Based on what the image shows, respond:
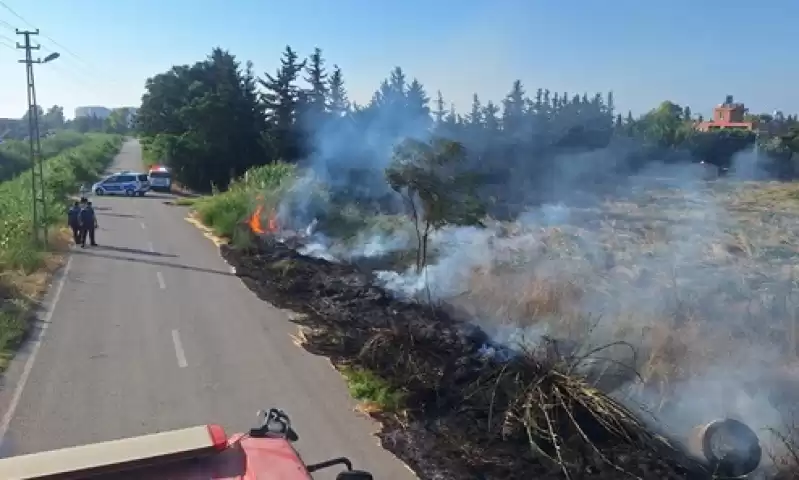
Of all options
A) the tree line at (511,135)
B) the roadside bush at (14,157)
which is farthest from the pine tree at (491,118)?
the roadside bush at (14,157)

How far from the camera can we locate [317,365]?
10.2 m

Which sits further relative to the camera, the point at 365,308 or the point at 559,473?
the point at 365,308

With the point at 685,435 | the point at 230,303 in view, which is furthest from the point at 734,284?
the point at 230,303

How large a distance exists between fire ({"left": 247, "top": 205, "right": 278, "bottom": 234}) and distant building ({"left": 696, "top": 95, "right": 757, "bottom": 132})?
Result: 45.8 ft

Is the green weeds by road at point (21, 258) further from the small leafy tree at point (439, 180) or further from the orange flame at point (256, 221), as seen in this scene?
the small leafy tree at point (439, 180)

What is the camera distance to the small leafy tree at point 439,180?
43.1 ft

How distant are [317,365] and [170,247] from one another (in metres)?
12.1

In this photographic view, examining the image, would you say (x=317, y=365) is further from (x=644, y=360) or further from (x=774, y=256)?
(x=774, y=256)

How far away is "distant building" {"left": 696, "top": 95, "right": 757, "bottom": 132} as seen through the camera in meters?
23.5

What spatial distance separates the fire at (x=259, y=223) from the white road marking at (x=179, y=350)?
33.8 feet

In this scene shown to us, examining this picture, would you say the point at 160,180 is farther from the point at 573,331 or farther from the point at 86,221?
the point at 573,331

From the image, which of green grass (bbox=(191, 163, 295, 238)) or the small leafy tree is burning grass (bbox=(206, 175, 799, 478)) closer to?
the small leafy tree

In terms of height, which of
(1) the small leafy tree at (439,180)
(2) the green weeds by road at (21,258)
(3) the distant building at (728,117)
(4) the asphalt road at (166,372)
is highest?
(3) the distant building at (728,117)

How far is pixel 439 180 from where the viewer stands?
1325cm
